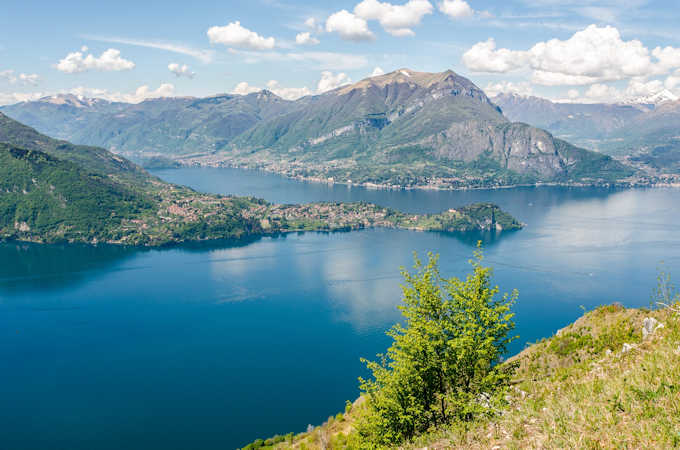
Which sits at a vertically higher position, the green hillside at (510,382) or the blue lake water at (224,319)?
the green hillside at (510,382)

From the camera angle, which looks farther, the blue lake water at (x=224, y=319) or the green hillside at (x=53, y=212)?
the green hillside at (x=53, y=212)

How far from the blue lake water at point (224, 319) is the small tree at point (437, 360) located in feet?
147

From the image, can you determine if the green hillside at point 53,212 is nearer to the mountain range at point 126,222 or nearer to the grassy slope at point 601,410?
the mountain range at point 126,222

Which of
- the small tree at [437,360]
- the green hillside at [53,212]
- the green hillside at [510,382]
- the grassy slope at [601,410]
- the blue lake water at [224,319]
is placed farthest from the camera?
the green hillside at [53,212]

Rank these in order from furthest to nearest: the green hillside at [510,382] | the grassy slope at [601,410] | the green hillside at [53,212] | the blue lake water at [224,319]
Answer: the green hillside at [53,212], the blue lake water at [224,319], the green hillside at [510,382], the grassy slope at [601,410]

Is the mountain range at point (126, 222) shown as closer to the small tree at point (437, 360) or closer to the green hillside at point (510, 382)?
the green hillside at point (510, 382)

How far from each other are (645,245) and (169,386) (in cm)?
16248

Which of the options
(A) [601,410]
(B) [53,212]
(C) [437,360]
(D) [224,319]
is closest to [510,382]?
(C) [437,360]

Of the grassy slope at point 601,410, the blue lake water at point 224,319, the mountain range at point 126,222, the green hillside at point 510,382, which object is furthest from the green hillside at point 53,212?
the grassy slope at point 601,410

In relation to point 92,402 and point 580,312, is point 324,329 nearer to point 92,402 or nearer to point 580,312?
point 92,402

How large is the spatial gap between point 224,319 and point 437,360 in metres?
85.3

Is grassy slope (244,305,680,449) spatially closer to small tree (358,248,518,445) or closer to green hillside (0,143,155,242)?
small tree (358,248,518,445)

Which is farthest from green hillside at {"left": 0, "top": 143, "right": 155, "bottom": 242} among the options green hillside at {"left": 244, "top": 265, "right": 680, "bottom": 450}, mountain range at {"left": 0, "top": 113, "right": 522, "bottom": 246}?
green hillside at {"left": 244, "top": 265, "right": 680, "bottom": 450}

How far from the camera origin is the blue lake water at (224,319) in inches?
2422
